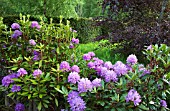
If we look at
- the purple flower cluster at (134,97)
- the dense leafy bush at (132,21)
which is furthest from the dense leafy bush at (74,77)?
the dense leafy bush at (132,21)

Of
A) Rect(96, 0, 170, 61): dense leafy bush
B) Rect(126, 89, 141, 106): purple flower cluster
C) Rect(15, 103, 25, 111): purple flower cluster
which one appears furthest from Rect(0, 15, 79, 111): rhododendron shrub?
Rect(96, 0, 170, 61): dense leafy bush

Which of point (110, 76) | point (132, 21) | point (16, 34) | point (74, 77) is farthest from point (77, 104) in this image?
point (132, 21)

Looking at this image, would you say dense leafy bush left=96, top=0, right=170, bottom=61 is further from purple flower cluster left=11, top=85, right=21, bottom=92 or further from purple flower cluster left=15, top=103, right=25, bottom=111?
purple flower cluster left=11, top=85, right=21, bottom=92

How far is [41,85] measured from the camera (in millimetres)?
2279

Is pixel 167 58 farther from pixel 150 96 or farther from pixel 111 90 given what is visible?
pixel 111 90

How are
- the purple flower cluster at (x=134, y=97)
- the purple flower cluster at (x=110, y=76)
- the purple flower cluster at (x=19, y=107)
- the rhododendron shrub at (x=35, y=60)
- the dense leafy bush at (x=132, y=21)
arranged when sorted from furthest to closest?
the dense leafy bush at (x=132, y=21) → the purple flower cluster at (x=19, y=107) → the rhododendron shrub at (x=35, y=60) → the purple flower cluster at (x=110, y=76) → the purple flower cluster at (x=134, y=97)

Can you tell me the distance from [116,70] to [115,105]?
342 millimetres

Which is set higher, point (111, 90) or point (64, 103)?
point (111, 90)

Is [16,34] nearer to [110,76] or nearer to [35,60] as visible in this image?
[35,60]

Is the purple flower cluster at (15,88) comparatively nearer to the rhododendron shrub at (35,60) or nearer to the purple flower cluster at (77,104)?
the rhododendron shrub at (35,60)

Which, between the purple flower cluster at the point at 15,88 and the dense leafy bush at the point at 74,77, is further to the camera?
the purple flower cluster at the point at 15,88

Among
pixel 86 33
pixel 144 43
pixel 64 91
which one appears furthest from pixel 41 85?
pixel 86 33

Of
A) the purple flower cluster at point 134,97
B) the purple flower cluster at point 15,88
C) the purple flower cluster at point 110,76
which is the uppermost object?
the purple flower cluster at point 110,76

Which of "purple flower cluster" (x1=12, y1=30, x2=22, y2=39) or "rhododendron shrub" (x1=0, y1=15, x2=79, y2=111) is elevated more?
"purple flower cluster" (x1=12, y1=30, x2=22, y2=39)
